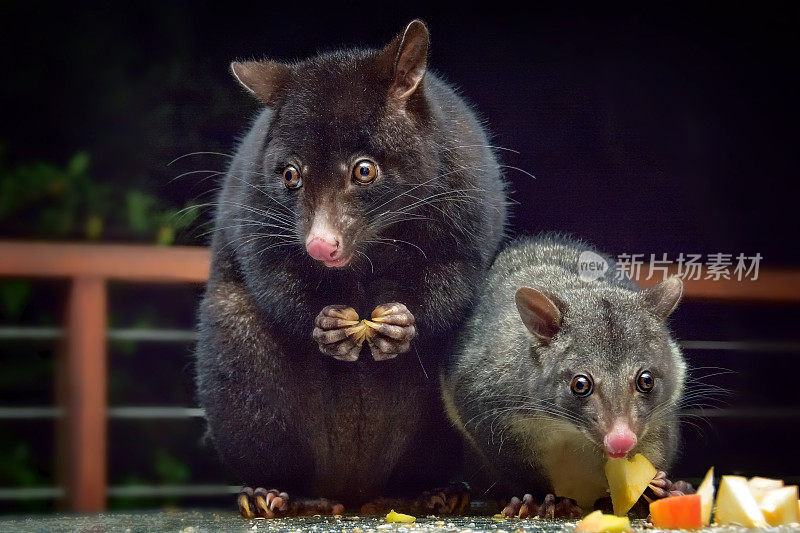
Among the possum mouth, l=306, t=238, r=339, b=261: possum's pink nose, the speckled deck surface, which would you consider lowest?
the speckled deck surface

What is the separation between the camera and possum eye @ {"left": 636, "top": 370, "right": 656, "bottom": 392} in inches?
116

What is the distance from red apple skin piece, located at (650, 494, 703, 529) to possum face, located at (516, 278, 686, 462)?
0.57 feet

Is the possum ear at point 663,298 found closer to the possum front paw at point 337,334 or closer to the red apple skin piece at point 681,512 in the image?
the red apple skin piece at point 681,512

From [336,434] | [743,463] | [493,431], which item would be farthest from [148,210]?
[743,463]

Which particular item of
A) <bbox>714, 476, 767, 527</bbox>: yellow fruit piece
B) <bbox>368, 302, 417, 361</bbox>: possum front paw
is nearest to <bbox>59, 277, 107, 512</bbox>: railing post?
<bbox>368, 302, 417, 361</bbox>: possum front paw

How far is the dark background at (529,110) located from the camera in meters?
3.40

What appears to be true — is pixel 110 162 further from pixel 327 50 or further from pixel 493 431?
pixel 493 431

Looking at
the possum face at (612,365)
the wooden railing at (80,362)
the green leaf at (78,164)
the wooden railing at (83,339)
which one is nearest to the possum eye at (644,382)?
the possum face at (612,365)

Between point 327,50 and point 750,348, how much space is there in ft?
5.33

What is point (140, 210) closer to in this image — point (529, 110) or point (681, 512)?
point (529, 110)

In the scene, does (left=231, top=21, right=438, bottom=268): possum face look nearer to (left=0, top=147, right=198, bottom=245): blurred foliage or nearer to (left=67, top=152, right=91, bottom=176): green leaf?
(left=0, top=147, right=198, bottom=245): blurred foliage

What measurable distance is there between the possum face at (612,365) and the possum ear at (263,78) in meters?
0.89

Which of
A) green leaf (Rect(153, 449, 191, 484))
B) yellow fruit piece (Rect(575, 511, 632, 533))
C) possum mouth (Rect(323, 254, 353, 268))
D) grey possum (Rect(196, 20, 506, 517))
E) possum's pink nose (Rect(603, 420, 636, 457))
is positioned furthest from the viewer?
green leaf (Rect(153, 449, 191, 484))

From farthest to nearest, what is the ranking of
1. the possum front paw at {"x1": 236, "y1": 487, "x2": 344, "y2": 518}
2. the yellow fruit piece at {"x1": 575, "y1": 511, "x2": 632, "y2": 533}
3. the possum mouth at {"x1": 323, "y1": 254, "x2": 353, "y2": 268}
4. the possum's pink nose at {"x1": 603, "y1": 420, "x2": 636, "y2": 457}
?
the possum front paw at {"x1": 236, "y1": 487, "x2": 344, "y2": 518} < the possum mouth at {"x1": 323, "y1": 254, "x2": 353, "y2": 268} < the possum's pink nose at {"x1": 603, "y1": 420, "x2": 636, "y2": 457} < the yellow fruit piece at {"x1": 575, "y1": 511, "x2": 632, "y2": 533}
